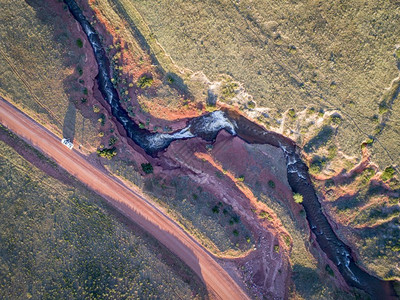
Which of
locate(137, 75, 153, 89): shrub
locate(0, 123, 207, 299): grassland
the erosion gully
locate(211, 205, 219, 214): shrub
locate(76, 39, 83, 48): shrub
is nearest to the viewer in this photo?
locate(0, 123, 207, 299): grassland

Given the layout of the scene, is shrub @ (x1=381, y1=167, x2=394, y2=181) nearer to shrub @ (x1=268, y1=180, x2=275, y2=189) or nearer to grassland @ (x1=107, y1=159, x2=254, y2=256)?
shrub @ (x1=268, y1=180, x2=275, y2=189)

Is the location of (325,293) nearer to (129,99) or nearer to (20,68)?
(129,99)

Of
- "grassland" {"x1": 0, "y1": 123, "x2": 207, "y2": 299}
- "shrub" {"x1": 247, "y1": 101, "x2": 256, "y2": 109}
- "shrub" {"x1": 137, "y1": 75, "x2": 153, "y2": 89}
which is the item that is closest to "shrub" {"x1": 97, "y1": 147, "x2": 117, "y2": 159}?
"grassland" {"x1": 0, "y1": 123, "x2": 207, "y2": 299}

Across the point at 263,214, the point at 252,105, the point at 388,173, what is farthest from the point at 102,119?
the point at 388,173

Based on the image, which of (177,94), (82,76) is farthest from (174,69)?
(82,76)

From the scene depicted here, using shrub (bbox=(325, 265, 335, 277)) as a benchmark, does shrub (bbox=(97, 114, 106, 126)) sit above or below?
below

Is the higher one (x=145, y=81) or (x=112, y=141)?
(x=145, y=81)

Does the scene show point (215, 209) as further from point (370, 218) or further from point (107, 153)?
point (370, 218)
